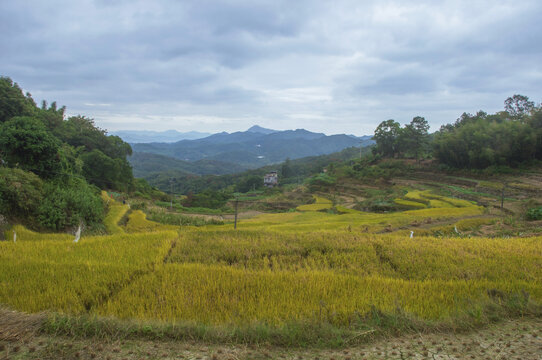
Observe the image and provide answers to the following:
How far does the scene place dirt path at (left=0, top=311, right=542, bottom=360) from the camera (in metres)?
2.79

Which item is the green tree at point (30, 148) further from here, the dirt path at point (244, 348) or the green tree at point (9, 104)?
the green tree at point (9, 104)

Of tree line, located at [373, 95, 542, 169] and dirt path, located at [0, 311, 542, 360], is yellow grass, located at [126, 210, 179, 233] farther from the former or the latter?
tree line, located at [373, 95, 542, 169]

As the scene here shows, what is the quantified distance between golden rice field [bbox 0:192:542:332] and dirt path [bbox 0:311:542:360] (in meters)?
0.45

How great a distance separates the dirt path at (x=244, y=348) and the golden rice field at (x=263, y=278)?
0.45 m

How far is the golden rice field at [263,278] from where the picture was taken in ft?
12.5

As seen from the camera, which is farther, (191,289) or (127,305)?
(191,289)

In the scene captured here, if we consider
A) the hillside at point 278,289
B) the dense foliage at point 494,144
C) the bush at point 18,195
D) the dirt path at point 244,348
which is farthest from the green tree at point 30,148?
the dense foliage at point 494,144

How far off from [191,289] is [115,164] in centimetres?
4243

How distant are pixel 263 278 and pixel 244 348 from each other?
187 cm

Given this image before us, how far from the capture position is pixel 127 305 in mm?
→ 3941

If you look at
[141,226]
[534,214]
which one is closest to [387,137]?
[534,214]

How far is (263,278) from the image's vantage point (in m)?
4.81

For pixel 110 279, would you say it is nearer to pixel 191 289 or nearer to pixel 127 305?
pixel 127 305

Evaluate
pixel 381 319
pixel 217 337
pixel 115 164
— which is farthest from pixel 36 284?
pixel 115 164
